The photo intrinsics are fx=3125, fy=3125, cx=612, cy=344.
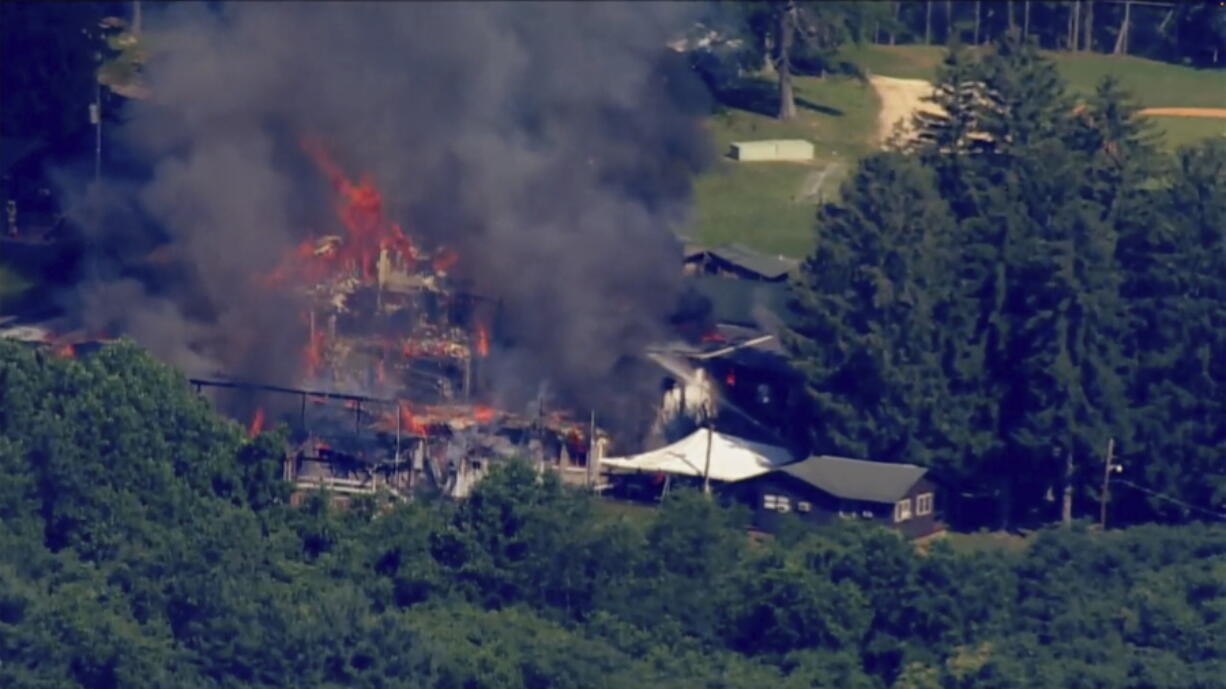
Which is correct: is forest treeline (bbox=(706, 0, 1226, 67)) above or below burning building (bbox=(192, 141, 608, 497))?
above

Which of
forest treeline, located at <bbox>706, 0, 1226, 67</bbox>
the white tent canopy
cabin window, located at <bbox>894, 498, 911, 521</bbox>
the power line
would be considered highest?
forest treeline, located at <bbox>706, 0, 1226, 67</bbox>

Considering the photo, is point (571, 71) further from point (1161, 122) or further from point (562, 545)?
point (1161, 122)

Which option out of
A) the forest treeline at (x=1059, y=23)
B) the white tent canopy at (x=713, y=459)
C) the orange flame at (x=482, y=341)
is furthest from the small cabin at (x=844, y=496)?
the forest treeline at (x=1059, y=23)

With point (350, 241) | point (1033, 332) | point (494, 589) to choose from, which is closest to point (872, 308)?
point (1033, 332)

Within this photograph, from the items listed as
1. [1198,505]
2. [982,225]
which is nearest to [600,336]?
[982,225]

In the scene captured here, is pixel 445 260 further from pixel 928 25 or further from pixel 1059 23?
pixel 1059 23

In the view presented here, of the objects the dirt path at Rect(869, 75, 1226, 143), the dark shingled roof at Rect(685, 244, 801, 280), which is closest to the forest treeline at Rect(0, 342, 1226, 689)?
the dark shingled roof at Rect(685, 244, 801, 280)

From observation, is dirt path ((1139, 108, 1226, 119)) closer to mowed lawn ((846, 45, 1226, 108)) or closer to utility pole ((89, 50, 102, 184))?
mowed lawn ((846, 45, 1226, 108))

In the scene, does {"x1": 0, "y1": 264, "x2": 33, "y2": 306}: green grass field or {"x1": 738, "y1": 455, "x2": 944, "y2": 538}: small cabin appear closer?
{"x1": 738, "y1": 455, "x2": 944, "y2": 538}: small cabin
